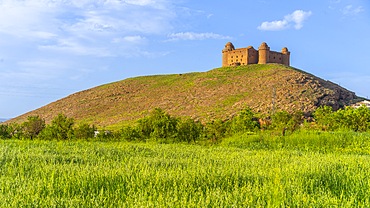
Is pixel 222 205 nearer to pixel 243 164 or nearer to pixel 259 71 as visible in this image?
pixel 243 164

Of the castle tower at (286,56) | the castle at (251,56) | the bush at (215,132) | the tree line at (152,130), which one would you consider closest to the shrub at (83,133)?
the tree line at (152,130)

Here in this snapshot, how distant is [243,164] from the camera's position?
7.40 meters

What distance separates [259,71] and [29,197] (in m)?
70.9

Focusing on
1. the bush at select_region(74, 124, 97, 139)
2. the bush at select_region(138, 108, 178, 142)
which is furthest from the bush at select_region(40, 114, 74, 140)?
the bush at select_region(138, 108, 178, 142)

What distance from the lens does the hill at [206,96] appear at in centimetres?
4978

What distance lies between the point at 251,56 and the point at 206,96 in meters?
27.0

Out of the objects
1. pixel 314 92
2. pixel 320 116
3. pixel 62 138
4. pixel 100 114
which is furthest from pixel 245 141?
pixel 100 114

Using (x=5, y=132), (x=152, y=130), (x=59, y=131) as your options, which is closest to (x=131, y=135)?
(x=152, y=130)

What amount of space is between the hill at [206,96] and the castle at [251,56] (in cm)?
505

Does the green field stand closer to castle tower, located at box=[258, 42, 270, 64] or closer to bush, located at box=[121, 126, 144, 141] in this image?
bush, located at box=[121, 126, 144, 141]

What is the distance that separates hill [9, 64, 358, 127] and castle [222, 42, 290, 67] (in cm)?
505

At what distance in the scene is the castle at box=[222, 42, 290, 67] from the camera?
274ft

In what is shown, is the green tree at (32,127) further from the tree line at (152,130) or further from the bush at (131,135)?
the bush at (131,135)

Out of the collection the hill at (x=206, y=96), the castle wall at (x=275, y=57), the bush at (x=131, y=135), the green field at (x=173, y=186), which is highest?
the castle wall at (x=275, y=57)
